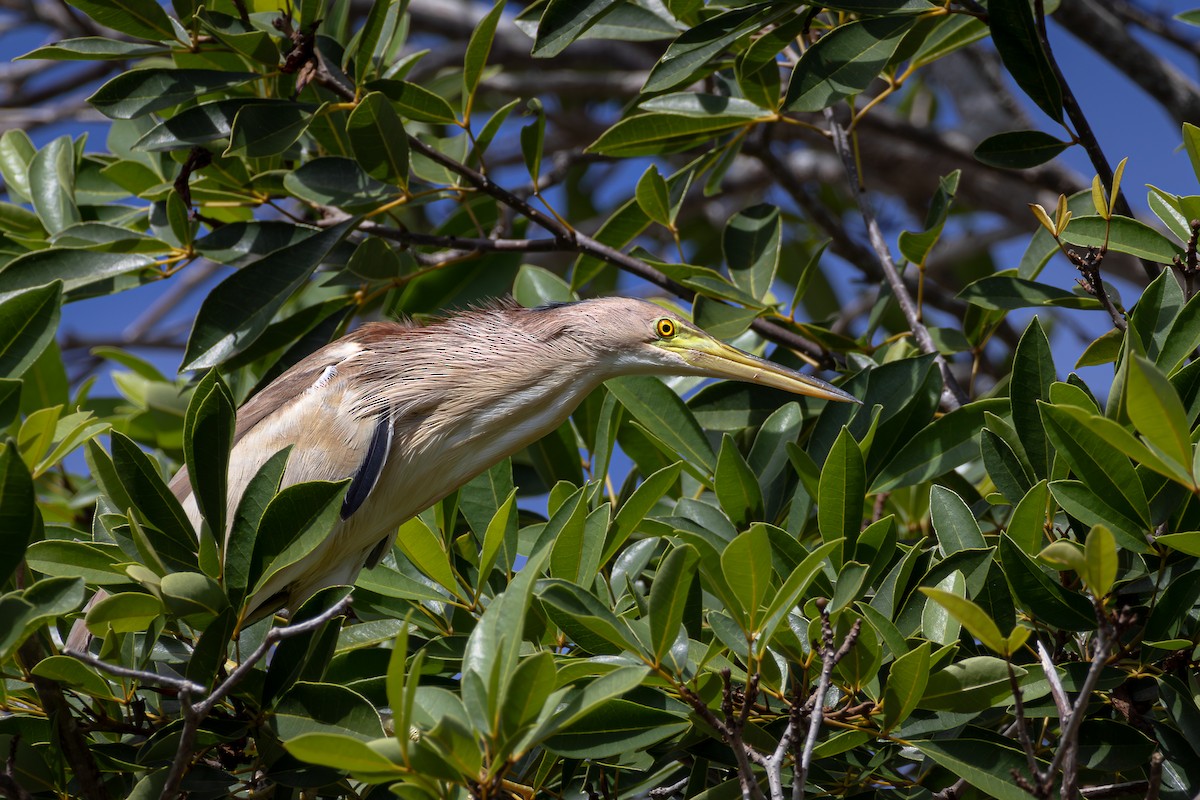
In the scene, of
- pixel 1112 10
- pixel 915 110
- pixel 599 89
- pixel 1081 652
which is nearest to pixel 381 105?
pixel 1081 652

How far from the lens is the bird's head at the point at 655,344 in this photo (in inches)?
128

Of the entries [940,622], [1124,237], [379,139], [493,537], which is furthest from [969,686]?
[379,139]

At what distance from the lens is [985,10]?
2.82 m

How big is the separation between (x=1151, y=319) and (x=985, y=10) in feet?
3.11

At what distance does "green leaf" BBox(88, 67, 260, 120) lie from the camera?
9.01 ft

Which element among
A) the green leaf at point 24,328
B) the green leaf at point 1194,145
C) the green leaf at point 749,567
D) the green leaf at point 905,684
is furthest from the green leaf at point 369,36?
the green leaf at point 905,684

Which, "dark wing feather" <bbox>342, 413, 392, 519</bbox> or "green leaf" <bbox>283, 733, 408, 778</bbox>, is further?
"dark wing feather" <bbox>342, 413, 392, 519</bbox>

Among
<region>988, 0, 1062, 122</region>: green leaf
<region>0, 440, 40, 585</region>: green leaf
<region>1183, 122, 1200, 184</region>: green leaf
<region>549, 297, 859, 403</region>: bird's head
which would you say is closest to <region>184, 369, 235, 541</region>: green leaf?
<region>0, 440, 40, 585</region>: green leaf

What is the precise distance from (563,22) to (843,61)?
2.24ft

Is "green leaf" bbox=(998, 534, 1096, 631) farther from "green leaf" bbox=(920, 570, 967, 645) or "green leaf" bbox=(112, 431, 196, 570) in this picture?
"green leaf" bbox=(112, 431, 196, 570)

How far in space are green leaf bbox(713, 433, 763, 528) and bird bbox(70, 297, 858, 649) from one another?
1.69 feet

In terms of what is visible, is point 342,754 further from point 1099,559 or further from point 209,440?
point 1099,559

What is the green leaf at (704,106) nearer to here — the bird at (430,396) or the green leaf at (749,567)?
the bird at (430,396)

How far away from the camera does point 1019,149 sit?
2.82 m
